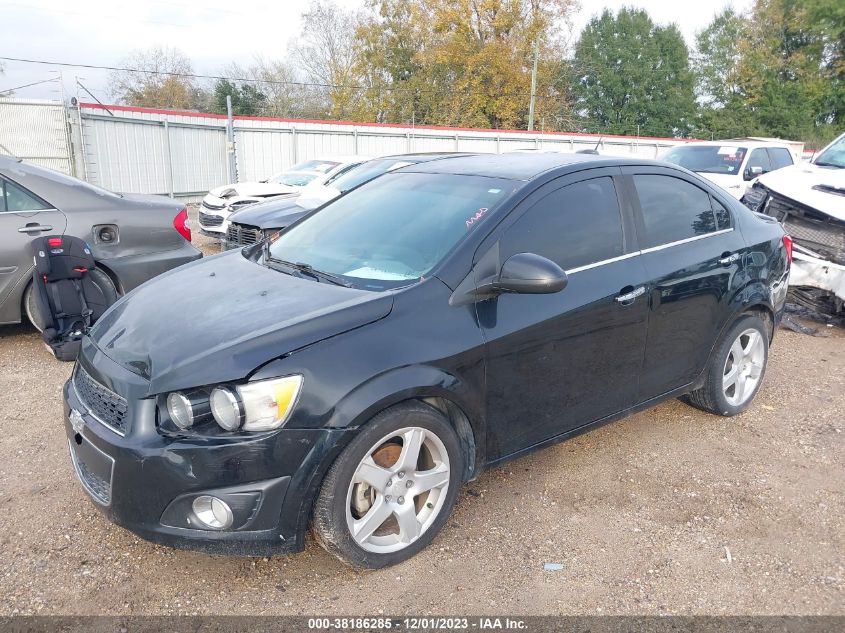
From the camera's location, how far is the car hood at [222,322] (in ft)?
8.13

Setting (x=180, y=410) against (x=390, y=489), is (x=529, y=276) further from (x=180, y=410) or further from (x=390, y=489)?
(x=180, y=410)

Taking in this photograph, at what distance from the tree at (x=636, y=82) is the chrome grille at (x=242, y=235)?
4569 cm

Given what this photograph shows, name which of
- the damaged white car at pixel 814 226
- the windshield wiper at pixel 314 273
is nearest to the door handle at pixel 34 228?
the windshield wiper at pixel 314 273

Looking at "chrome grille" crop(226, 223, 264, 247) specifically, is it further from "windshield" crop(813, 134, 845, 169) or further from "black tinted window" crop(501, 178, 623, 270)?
"windshield" crop(813, 134, 845, 169)

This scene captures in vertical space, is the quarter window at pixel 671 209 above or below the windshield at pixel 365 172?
above

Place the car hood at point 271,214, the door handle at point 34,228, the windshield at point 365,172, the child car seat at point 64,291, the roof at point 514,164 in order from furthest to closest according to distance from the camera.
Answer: the windshield at point 365,172, the car hood at point 271,214, the door handle at point 34,228, the child car seat at point 64,291, the roof at point 514,164

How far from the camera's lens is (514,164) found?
3.63 meters

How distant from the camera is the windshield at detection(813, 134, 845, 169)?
7.63 m

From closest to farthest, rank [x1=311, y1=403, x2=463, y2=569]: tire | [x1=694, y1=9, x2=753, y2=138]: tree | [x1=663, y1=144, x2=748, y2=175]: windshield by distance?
[x1=311, y1=403, x2=463, y2=569]: tire < [x1=663, y1=144, x2=748, y2=175]: windshield < [x1=694, y1=9, x2=753, y2=138]: tree

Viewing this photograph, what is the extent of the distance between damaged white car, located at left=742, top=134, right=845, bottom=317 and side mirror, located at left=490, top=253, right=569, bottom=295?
461cm

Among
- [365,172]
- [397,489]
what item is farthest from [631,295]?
[365,172]

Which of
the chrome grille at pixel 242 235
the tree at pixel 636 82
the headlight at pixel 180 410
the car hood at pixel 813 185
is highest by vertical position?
the tree at pixel 636 82

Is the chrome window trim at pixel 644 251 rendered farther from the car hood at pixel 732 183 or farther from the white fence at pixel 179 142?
the white fence at pixel 179 142

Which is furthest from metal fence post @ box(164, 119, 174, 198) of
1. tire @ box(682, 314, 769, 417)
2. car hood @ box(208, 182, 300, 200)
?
tire @ box(682, 314, 769, 417)
